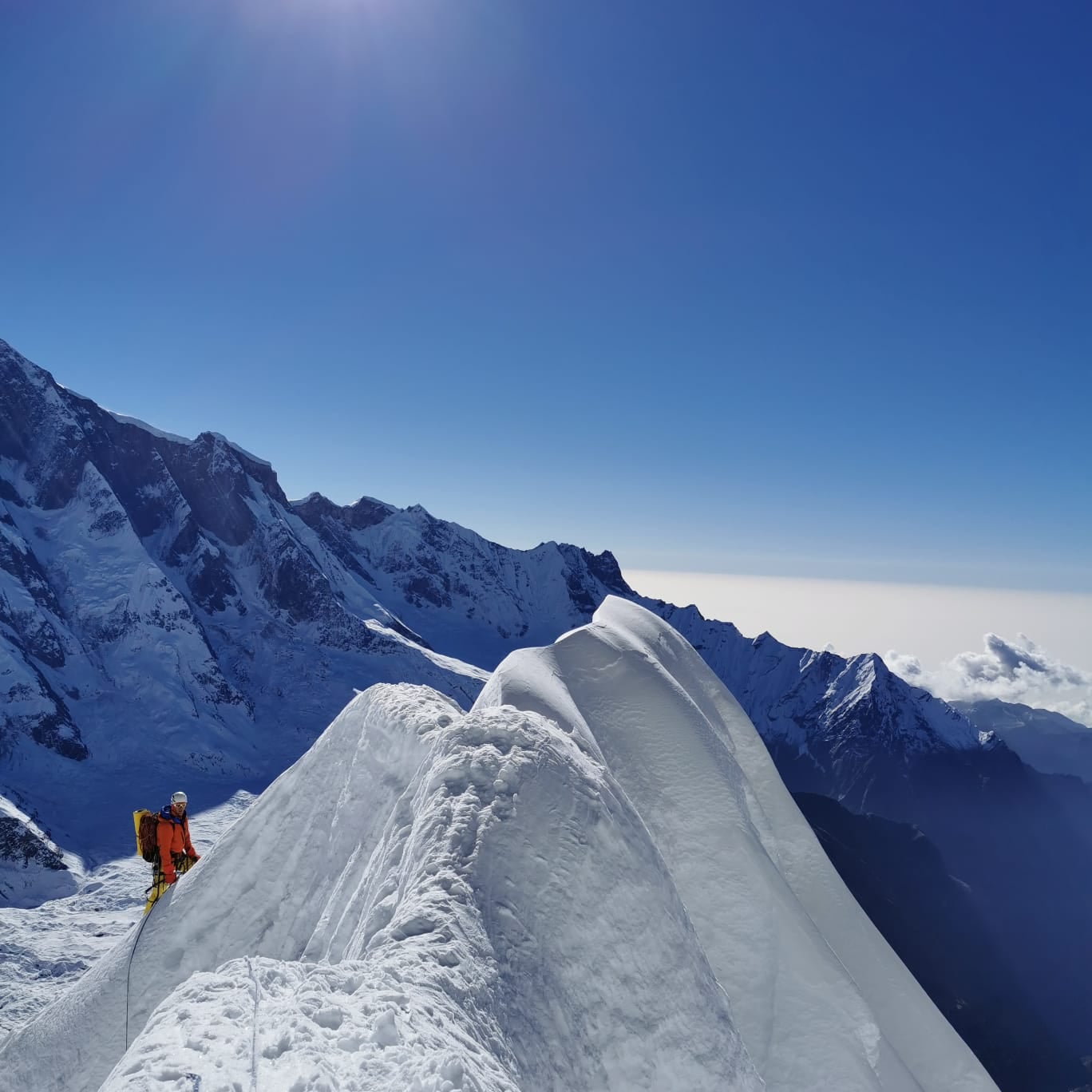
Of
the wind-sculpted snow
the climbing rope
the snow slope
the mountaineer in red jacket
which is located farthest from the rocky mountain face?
the wind-sculpted snow

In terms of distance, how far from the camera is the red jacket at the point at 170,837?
1736cm

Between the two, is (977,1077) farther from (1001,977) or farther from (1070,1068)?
(1001,977)

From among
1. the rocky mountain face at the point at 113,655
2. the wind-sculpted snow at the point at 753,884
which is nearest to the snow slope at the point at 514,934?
the wind-sculpted snow at the point at 753,884

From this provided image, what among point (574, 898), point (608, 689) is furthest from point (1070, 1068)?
point (574, 898)

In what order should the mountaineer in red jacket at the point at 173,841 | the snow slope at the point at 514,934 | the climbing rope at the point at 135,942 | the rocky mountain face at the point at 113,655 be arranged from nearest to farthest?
the snow slope at the point at 514,934 < the climbing rope at the point at 135,942 < the mountaineer in red jacket at the point at 173,841 < the rocky mountain face at the point at 113,655

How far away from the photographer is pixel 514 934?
8898mm

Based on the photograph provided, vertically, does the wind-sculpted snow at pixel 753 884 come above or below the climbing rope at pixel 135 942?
above

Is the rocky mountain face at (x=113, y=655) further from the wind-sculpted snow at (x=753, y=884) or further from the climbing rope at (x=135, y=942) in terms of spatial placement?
the wind-sculpted snow at (x=753, y=884)

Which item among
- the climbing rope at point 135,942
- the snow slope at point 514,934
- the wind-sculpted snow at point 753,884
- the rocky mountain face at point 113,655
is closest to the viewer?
the snow slope at point 514,934

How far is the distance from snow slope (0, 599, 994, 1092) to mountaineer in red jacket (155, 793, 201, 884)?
1.40 meters

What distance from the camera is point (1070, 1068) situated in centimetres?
13562

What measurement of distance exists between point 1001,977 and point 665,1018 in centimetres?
21108

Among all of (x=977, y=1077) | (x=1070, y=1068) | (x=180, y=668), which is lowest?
(x=1070, y=1068)

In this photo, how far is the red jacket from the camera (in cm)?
1736
